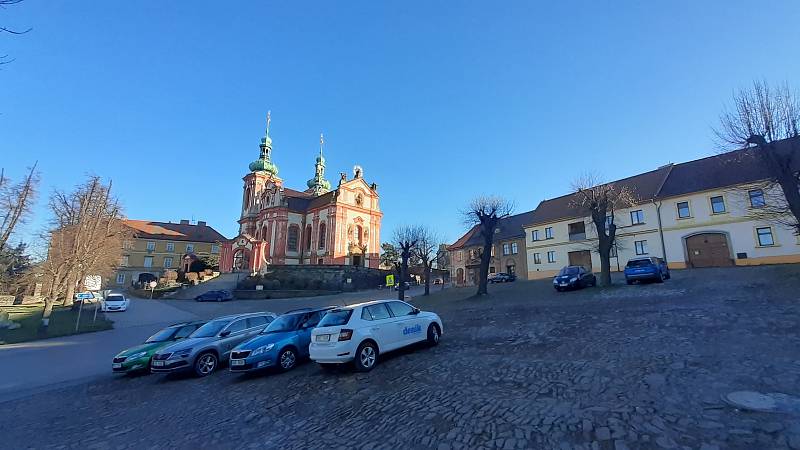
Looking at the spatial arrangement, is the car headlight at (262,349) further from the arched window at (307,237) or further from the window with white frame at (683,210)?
the arched window at (307,237)

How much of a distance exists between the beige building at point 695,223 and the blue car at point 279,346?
2448 cm

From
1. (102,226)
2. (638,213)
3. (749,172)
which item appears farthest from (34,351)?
(749,172)

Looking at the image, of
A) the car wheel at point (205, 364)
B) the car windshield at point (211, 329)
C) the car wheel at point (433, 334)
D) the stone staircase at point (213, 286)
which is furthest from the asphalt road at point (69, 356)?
the stone staircase at point (213, 286)

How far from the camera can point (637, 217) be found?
3591 centimetres

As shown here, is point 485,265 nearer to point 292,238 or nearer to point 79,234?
point 79,234

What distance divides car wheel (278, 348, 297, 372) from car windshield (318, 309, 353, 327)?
2.09 meters

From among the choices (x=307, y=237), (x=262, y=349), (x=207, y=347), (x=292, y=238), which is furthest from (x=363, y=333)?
(x=292, y=238)

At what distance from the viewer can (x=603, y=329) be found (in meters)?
11.1

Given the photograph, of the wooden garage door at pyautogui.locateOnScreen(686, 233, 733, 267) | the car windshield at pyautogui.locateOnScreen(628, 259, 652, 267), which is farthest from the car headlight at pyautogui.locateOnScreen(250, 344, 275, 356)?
the wooden garage door at pyautogui.locateOnScreen(686, 233, 733, 267)

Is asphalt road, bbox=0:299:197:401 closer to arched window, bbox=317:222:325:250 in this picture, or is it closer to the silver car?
the silver car

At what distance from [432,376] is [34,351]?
20546 millimetres

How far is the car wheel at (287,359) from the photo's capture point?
1084 cm

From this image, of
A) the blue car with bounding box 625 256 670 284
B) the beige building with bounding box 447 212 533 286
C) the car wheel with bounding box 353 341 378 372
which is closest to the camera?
the car wheel with bounding box 353 341 378 372

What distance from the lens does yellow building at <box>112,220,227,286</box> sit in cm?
7094
